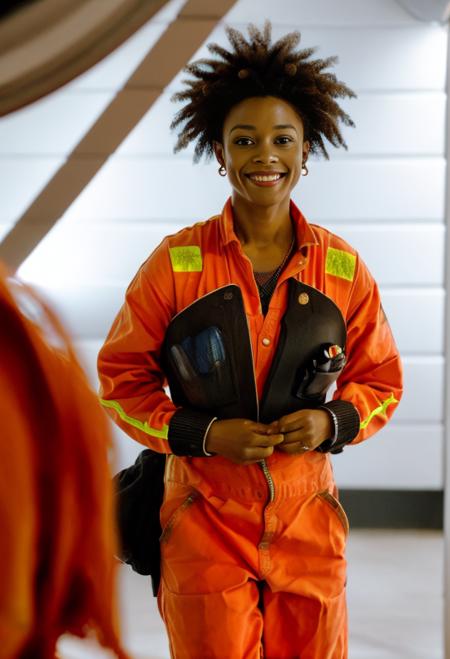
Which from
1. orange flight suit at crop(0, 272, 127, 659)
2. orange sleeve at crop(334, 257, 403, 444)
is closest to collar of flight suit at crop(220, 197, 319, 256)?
orange sleeve at crop(334, 257, 403, 444)

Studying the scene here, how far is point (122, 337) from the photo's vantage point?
196 centimetres

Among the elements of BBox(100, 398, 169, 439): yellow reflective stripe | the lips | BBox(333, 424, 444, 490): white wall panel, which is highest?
the lips

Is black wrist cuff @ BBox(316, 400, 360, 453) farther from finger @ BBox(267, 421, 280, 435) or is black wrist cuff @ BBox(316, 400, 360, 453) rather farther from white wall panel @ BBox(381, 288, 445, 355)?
white wall panel @ BBox(381, 288, 445, 355)

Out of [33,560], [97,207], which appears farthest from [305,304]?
[97,207]

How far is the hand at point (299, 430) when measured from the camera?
6.22ft

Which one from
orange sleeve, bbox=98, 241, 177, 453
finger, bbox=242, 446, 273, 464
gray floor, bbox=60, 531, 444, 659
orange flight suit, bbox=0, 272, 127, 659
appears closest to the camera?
orange flight suit, bbox=0, 272, 127, 659

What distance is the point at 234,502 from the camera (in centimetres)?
194

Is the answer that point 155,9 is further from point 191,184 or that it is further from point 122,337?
point 191,184

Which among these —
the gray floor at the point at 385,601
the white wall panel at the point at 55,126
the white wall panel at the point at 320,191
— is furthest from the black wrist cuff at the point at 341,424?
the white wall panel at the point at 320,191

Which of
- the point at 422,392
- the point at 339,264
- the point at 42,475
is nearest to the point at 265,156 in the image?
the point at 339,264

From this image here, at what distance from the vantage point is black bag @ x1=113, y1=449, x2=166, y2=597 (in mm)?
2041

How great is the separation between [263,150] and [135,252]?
2.05 m

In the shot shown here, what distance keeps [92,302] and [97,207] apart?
1.34 ft

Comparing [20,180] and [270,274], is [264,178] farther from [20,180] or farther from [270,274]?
[20,180]
